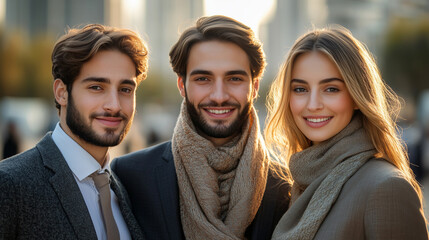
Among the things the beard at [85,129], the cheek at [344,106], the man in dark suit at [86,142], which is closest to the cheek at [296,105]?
the cheek at [344,106]

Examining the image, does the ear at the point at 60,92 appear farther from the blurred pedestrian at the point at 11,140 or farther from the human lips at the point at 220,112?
the blurred pedestrian at the point at 11,140

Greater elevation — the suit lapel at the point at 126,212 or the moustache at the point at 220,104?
the moustache at the point at 220,104

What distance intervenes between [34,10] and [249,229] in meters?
70.6

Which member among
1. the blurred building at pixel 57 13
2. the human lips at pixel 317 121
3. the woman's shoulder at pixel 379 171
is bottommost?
the woman's shoulder at pixel 379 171

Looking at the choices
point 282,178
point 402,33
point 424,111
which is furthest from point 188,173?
point 402,33

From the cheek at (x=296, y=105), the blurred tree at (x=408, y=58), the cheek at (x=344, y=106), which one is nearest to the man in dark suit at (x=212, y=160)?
the cheek at (x=296, y=105)

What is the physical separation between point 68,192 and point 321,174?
1540 millimetres

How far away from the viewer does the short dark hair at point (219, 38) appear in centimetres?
368

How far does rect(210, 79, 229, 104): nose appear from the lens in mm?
3547

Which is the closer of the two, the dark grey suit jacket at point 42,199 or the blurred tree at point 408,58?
the dark grey suit jacket at point 42,199

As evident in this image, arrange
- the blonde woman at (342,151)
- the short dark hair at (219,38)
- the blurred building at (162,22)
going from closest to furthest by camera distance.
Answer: the blonde woman at (342,151)
the short dark hair at (219,38)
the blurred building at (162,22)

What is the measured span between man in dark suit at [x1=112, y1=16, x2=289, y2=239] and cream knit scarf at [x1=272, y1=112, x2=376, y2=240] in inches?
13.5

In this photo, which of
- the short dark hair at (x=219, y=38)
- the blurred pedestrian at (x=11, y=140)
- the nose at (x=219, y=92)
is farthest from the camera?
the blurred pedestrian at (x=11, y=140)

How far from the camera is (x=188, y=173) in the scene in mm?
3531
